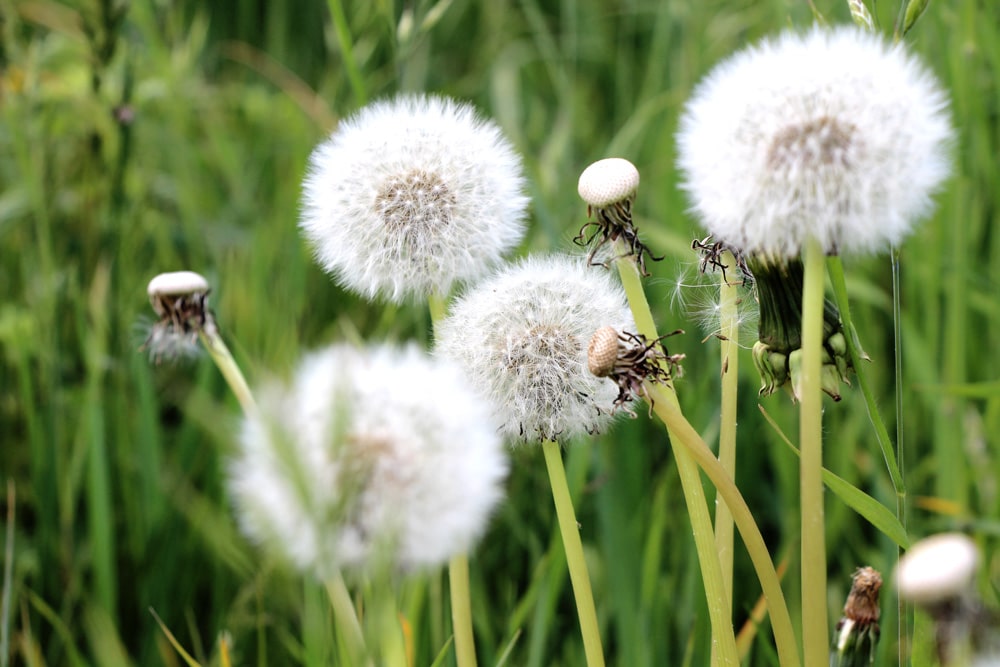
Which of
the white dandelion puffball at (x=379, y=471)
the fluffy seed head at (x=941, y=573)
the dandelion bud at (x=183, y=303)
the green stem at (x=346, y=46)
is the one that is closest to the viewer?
the fluffy seed head at (x=941, y=573)

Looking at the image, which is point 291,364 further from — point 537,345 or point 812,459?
point 812,459

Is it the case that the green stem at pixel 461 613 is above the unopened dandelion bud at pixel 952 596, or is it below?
below

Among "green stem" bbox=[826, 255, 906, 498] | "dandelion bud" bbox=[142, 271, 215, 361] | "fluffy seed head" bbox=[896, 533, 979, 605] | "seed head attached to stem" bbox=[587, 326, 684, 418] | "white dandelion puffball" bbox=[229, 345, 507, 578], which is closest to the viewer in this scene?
"fluffy seed head" bbox=[896, 533, 979, 605]

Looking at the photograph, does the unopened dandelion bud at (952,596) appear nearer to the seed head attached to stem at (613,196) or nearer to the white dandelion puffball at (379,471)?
the white dandelion puffball at (379,471)

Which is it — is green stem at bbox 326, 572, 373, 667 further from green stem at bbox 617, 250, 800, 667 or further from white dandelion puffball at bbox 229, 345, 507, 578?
green stem at bbox 617, 250, 800, 667

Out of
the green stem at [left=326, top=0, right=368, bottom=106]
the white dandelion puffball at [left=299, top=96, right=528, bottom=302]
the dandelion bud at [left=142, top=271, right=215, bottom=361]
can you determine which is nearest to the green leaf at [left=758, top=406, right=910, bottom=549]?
the white dandelion puffball at [left=299, top=96, right=528, bottom=302]

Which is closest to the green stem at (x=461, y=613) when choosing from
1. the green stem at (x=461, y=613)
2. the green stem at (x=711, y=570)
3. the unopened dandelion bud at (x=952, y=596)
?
the green stem at (x=461, y=613)

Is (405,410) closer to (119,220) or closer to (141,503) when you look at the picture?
(141,503)

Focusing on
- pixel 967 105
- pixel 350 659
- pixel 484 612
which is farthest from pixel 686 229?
pixel 350 659
